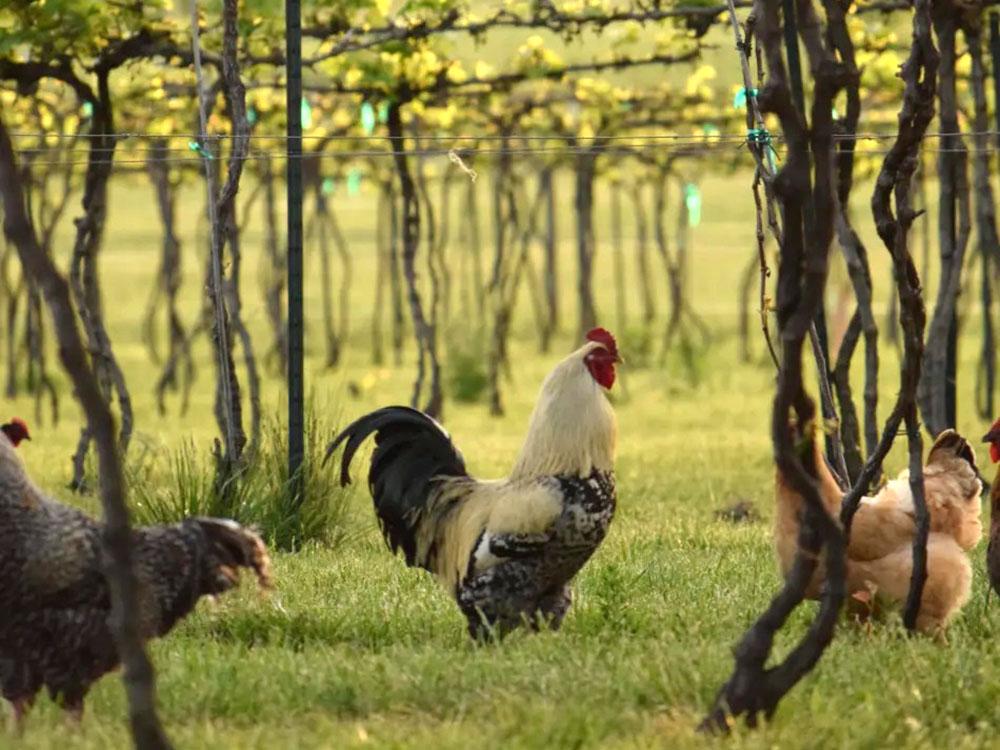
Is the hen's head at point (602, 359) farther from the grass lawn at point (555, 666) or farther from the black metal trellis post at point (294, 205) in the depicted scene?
the black metal trellis post at point (294, 205)

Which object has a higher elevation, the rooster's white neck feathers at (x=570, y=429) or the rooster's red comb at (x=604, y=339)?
the rooster's red comb at (x=604, y=339)

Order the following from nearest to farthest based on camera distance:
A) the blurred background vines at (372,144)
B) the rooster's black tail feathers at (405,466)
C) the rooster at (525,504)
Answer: the rooster at (525,504) < the rooster's black tail feathers at (405,466) < the blurred background vines at (372,144)

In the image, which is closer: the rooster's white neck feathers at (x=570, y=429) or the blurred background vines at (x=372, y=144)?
the rooster's white neck feathers at (x=570, y=429)

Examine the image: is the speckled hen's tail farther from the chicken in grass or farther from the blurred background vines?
the blurred background vines

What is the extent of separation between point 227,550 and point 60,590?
0.51 metres

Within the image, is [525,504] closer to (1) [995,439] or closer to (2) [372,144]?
(1) [995,439]

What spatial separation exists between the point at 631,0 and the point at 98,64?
3.09 metres

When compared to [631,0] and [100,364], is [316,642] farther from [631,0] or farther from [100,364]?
[100,364]

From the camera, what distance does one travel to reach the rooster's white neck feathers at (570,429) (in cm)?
682

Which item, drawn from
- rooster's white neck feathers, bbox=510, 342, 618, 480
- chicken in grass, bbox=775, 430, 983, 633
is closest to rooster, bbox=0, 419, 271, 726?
rooster's white neck feathers, bbox=510, 342, 618, 480


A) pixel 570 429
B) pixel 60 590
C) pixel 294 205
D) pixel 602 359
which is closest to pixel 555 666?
pixel 570 429

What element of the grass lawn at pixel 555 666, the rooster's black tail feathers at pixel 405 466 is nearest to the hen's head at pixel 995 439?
the grass lawn at pixel 555 666

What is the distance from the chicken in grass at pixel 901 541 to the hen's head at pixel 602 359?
738mm

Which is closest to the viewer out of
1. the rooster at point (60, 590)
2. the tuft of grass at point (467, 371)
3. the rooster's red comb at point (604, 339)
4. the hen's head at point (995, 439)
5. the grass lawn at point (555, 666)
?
the grass lawn at point (555, 666)
